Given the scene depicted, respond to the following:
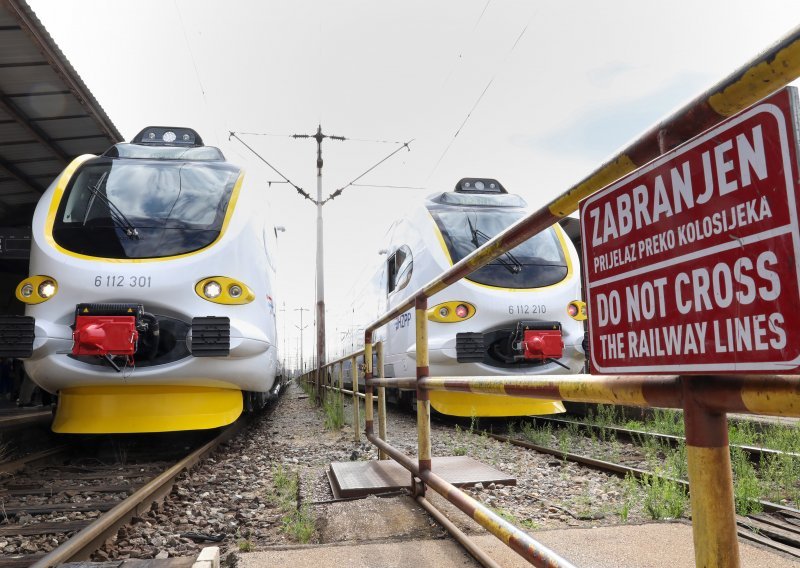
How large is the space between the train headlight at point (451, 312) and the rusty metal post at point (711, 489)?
5145mm

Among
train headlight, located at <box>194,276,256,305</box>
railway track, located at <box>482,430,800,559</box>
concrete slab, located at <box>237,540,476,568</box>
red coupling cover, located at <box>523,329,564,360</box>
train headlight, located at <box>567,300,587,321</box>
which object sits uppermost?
train headlight, located at <box>194,276,256,305</box>

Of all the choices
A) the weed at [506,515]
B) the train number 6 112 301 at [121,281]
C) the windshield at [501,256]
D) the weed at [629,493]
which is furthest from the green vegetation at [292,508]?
the windshield at [501,256]

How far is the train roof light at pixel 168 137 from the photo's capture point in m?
6.31

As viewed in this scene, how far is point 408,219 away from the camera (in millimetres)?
7707

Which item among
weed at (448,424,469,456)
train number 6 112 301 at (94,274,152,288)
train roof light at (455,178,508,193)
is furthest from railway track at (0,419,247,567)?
train roof light at (455,178,508,193)

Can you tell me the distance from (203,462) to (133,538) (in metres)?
1.98

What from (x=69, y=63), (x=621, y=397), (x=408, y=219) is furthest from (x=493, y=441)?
(x=69, y=63)

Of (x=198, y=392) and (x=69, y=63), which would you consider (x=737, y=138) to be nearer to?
(x=198, y=392)

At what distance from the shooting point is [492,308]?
616cm

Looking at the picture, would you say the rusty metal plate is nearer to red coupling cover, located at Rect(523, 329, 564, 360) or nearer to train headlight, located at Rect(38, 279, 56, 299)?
red coupling cover, located at Rect(523, 329, 564, 360)

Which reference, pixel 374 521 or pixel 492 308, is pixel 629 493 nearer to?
pixel 374 521

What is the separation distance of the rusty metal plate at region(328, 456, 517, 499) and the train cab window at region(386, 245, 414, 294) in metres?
3.51

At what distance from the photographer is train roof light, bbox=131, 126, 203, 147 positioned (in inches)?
249

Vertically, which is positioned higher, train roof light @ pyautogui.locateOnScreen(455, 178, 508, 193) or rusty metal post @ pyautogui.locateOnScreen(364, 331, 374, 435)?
train roof light @ pyautogui.locateOnScreen(455, 178, 508, 193)
